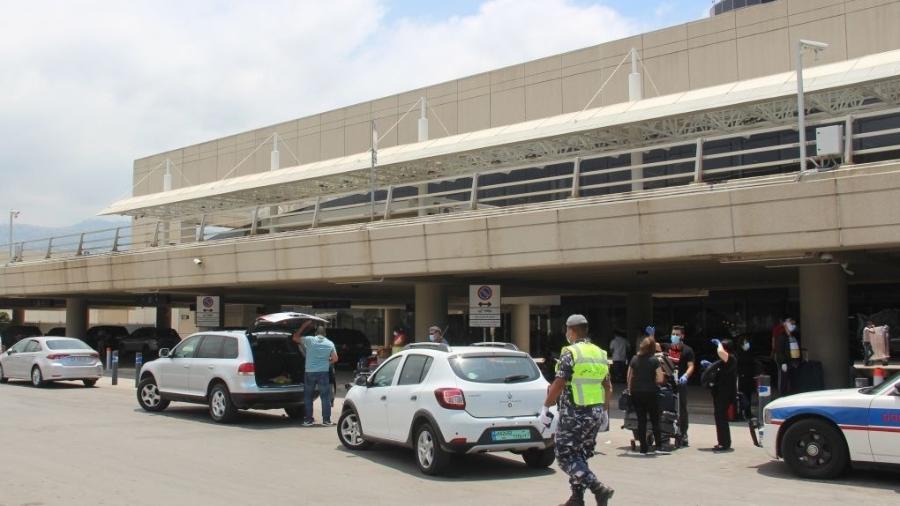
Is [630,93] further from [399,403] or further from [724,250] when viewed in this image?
[399,403]

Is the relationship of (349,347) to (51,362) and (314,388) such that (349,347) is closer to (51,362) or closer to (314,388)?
(51,362)

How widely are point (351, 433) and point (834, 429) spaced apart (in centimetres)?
612

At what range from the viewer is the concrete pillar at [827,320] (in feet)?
49.8

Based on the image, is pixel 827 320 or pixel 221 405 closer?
pixel 221 405

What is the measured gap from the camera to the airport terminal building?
14938 millimetres

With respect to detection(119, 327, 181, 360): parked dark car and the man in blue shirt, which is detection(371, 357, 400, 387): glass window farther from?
detection(119, 327, 181, 360): parked dark car

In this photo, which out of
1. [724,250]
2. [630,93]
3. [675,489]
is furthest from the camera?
[630,93]

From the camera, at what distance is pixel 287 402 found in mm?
14867

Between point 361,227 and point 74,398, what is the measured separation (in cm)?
771

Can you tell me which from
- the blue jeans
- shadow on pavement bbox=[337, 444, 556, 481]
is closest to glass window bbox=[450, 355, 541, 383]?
shadow on pavement bbox=[337, 444, 556, 481]

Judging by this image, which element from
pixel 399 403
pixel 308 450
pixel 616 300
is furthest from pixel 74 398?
pixel 616 300

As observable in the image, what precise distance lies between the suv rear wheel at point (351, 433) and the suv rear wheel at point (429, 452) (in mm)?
1672

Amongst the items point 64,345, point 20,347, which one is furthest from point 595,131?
point 20,347

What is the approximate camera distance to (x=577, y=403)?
7727 millimetres
